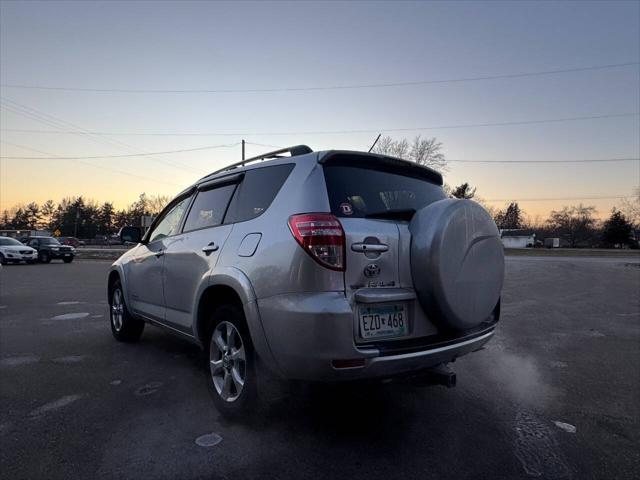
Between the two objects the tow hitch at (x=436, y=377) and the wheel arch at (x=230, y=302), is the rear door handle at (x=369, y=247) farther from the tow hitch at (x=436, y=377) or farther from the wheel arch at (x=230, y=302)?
the tow hitch at (x=436, y=377)

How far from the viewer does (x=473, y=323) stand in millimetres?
2990

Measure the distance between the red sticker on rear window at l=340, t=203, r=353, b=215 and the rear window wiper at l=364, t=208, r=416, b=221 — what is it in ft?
0.35

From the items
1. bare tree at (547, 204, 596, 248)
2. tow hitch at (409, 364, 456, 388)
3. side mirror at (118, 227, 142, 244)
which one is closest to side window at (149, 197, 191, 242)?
side mirror at (118, 227, 142, 244)

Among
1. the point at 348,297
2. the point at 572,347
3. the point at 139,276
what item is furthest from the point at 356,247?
the point at 572,347

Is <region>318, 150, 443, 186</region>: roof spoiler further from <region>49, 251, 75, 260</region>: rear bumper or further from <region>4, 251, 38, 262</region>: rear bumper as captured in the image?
<region>49, 251, 75, 260</region>: rear bumper

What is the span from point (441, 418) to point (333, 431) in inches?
34.8

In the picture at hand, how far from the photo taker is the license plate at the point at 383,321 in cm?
256

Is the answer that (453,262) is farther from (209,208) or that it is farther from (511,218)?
(511,218)

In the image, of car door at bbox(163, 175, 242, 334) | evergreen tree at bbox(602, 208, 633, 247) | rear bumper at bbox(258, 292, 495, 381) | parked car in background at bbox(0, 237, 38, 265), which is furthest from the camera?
evergreen tree at bbox(602, 208, 633, 247)

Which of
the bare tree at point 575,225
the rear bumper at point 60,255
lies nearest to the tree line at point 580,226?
the bare tree at point 575,225

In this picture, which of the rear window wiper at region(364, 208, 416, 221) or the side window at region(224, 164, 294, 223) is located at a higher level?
the side window at region(224, 164, 294, 223)

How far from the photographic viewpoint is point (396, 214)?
2.90m

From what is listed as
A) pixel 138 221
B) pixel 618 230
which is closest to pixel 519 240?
pixel 618 230

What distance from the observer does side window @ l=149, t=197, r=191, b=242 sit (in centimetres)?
450
